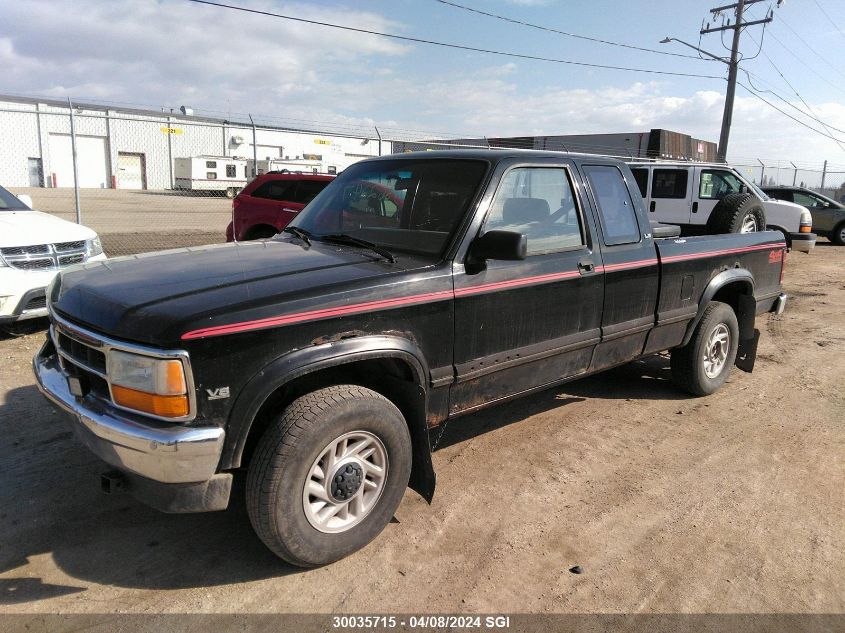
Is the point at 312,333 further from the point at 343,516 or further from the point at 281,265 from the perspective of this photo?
the point at 343,516

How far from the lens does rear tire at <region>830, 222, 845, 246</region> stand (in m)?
19.1

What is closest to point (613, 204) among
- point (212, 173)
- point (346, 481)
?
point (346, 481)

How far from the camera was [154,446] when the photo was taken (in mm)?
2438

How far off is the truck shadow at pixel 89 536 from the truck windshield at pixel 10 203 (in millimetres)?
3862

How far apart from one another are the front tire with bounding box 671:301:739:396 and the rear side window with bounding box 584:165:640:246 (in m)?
1.27

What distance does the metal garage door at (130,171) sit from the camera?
44.2 meters

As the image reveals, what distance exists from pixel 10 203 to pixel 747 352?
799 cm

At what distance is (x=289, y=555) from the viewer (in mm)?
2781

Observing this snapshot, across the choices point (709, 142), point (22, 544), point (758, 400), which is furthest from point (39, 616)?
point (709, 142)

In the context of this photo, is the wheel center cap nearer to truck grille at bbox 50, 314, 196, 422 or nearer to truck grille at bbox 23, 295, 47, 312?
truck grille at bbox 50, 314, 196, 422

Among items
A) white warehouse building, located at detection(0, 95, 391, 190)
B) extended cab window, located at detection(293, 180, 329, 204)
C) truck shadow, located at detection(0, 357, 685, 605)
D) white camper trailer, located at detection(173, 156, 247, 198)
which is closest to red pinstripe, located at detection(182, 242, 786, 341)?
truck shadow, located at detection(0, 357, 685, 605)

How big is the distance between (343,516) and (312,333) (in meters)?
0.94

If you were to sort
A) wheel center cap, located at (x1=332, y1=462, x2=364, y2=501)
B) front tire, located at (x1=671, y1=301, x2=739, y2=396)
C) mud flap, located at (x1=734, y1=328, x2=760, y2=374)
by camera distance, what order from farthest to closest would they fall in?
1. mud flap, located at (x1=734, y1=328, x2=760, y2=374)
2. front tire, located at (x1=671, y1=301, x2=739, y2=396)
3. wheel center cap, located at (x1=332, y1=462, x2=364, y2=501)

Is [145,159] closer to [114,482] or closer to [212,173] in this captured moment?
[212,173]
